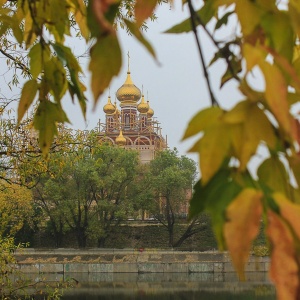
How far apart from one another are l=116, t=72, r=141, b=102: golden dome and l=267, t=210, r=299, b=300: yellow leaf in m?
23.2

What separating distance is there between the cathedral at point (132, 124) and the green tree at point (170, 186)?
4037 millimetres

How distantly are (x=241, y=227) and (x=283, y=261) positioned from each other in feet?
0.08

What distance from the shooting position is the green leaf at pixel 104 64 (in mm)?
351

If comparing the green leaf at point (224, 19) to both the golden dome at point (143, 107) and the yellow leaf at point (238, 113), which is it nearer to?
the yellow leaf at point (238, 113)

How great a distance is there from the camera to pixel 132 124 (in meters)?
23.5


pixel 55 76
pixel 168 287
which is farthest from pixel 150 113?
pixel 55 76

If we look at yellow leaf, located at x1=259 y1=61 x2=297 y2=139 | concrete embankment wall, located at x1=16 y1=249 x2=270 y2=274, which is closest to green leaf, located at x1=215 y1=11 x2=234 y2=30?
yellow leaf, located at x1=259 y1=61 x2=297 y2=139

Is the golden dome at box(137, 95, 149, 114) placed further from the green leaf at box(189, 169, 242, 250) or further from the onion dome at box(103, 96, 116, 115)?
the green leaf at box(189, 169, 242, 250)

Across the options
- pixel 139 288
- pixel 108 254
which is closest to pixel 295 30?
pixel 139 288

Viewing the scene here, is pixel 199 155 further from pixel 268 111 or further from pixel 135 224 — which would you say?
pixel 135 224

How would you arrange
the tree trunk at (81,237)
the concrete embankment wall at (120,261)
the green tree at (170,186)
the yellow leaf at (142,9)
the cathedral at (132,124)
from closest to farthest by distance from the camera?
the yellow leaf at (142,9), the concrete embankment wall at (120,261), the tree trunk at (81,237), the green tree at (170,186), the cathedral at (132,124)

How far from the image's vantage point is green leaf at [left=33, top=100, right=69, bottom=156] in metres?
0.61

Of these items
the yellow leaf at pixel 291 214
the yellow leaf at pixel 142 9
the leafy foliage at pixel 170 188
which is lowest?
the yellow leaf at pixel 291 214

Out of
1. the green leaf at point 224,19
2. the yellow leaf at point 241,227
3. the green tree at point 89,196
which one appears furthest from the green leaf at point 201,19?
the green tree at point 89,196
